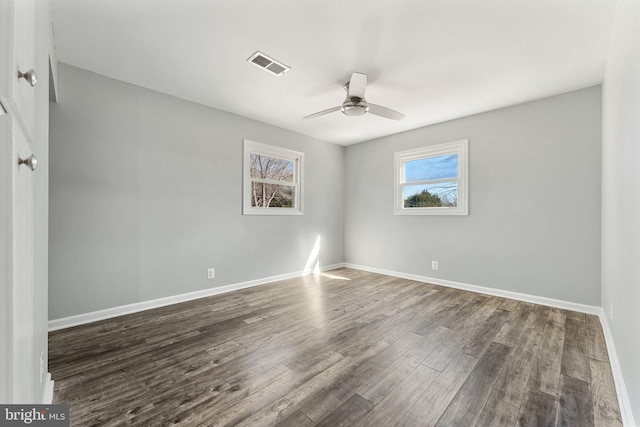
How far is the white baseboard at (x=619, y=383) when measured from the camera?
140 centimetres

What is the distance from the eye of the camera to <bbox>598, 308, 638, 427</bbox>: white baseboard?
140 centimetres

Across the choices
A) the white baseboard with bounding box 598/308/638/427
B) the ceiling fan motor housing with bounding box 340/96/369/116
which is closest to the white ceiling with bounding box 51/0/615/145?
the ceiling fan motor housing with bounding box 340/96/369/116

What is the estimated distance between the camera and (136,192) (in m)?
3.02

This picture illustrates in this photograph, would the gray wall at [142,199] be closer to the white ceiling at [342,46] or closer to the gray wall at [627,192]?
the white ceiling at [342,46]

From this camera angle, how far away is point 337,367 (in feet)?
6.36

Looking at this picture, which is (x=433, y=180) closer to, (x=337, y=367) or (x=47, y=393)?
(x=337, y=367)

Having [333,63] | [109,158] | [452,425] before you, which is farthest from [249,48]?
[452,425]

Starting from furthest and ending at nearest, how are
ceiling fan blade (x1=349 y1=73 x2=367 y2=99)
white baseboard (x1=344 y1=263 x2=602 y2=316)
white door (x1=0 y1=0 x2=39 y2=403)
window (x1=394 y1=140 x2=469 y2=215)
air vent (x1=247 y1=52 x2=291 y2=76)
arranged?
window (x1=394 y1=140 x2=469 y2=215) < white baseboard (x1=344 y1=263 x2=602 y2=316) < ceiling fan blade (x1=349 y1=73 x2=367 y2=99) < air vent (x1=247 y1=52 x2=291 y2=76) < white door (x1=0 y1=0 x2=39 y2=403)

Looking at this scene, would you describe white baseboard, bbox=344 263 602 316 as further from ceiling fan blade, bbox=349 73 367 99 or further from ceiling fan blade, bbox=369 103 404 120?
ceiling fan blade, bbox=349 73 367 99

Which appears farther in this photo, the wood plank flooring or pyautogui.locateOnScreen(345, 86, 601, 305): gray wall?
pyautogui.locateOnScreen(345, 86, 601, 305): gray wall

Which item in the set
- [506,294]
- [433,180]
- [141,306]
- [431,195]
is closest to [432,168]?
[433,180]

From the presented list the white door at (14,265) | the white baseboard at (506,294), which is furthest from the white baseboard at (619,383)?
→ the white door at (14,265)

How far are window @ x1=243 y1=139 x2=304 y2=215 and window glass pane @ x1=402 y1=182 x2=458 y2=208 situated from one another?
1978 millimetres

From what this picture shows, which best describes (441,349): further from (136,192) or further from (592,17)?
(136,192)
